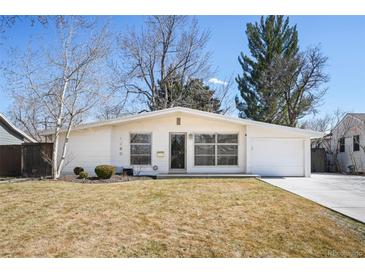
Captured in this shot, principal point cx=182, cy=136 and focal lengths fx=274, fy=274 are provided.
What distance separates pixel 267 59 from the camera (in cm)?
2217

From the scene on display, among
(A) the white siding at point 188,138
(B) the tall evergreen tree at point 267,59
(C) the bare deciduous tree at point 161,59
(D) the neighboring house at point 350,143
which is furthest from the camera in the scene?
(B) the tall evergreen tree at point 267,59

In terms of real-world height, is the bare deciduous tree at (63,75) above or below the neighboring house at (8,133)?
above

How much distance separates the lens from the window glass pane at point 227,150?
520 inches

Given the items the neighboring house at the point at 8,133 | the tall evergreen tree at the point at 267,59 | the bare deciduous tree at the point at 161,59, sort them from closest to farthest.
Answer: the neighboring house at the point at 8,133
the bare deciduous tree at the point at 161,59
the tall evergreen tree at the point at 267,59

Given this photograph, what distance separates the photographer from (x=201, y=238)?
4.27 m

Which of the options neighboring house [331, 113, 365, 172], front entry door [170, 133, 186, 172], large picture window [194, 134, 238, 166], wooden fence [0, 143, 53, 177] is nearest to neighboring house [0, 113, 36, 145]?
wooden fence [0, 143, 53, 177]

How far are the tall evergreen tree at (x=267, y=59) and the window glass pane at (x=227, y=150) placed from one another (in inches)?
381

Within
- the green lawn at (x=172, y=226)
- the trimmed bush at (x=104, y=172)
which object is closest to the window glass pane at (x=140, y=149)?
the trimmed bush at (x=104, y=172)

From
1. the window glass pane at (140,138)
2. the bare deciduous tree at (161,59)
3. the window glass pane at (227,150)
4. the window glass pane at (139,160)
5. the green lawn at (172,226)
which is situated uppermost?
the bare deciduous tree at (161,59)

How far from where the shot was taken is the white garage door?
514 inches

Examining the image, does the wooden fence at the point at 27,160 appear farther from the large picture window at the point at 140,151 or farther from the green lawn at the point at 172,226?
the green lawn at the point at 172,226

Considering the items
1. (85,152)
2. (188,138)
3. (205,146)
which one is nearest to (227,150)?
(205,146)

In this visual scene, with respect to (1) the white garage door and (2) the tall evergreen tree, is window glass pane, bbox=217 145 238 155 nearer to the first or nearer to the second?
(1) the white garage door

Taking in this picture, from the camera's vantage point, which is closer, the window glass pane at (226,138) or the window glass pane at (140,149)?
the window glass pane at (140,149)
